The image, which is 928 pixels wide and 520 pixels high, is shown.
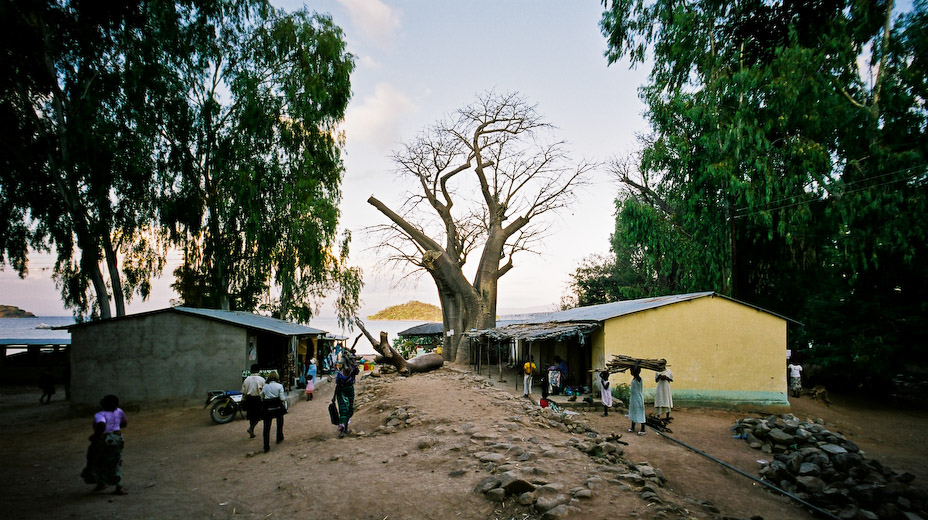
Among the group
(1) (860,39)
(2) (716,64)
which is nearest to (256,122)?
(2) (716,64)

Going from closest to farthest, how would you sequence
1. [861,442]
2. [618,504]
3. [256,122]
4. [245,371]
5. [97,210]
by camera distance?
1. [618,504]
2. [861,442]
3. [245,371]
4. [97,210]
5. [256,122]

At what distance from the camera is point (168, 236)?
18.6m

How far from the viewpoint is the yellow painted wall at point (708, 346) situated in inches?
590

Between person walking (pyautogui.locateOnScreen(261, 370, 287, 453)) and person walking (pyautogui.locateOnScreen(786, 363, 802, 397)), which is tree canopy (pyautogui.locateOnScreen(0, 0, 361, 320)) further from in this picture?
person walking (pyautogui.locateOnScreen(786, 363, 802, 397))

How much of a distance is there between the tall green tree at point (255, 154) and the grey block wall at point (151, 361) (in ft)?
17.0

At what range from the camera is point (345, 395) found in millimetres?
10375

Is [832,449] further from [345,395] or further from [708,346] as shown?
[345,395]

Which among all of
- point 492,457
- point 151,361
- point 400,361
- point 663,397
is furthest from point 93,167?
point 663,397

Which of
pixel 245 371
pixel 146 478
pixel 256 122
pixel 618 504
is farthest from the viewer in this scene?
pixel 256 122

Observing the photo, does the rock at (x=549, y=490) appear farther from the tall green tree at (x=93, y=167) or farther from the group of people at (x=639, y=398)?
the tall green tree at (x=93, y=167)

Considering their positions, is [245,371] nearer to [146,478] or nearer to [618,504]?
[146,478]

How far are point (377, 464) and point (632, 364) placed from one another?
7.10m

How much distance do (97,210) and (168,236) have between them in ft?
7.79

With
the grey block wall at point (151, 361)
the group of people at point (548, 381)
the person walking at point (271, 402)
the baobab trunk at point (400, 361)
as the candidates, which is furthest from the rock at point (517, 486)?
the baobab trunk at point (400, 361)
